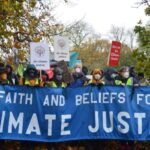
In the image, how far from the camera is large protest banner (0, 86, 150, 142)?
898cm

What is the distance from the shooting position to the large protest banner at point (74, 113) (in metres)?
8.98

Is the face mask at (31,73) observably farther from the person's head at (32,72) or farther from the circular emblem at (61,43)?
the circular emblem at (61,43)

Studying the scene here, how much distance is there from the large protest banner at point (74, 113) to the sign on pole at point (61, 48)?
50.3 inches

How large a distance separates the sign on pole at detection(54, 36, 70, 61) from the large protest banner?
128 cm

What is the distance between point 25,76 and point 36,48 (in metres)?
0.81

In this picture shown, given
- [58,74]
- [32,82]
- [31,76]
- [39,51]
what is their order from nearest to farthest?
1. [39,51]
2. [32,82]
3. [31,76]
4. [58,74]

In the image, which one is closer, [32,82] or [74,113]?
[74,113]

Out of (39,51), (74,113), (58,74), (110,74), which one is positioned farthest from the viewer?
(110,74)

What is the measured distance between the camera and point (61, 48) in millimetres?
10273

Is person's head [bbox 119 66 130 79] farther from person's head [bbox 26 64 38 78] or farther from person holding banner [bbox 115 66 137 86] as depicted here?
person's head [bbox 26 64 38 78]

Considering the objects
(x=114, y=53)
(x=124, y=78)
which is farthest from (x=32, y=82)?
(x=114, y=53)

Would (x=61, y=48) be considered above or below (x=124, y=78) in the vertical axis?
above

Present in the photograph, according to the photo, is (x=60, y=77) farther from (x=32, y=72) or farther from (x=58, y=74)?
(x=32, y=72)

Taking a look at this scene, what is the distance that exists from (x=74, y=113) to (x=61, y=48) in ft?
5.55
